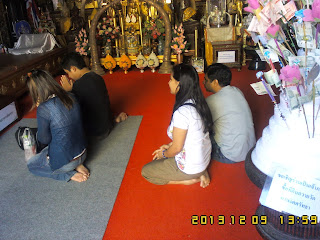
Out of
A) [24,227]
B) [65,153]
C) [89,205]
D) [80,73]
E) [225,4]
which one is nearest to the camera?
[24,227]

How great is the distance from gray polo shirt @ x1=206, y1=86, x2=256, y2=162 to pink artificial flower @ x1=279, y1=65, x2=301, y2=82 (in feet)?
3.68

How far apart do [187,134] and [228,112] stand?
0.53 meters

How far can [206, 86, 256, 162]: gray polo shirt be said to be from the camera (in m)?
2.43

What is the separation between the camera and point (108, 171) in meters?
2.63

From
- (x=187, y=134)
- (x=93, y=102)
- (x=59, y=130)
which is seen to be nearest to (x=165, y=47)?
(x=93, y=102)

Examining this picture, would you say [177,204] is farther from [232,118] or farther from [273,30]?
[273,30]

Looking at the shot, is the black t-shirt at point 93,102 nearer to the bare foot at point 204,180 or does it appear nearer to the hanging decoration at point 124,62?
the bare foot at point 204,180

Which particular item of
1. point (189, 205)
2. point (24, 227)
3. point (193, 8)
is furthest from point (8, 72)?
point (193, 8)

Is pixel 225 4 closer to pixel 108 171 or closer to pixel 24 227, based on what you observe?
pixel 108 171

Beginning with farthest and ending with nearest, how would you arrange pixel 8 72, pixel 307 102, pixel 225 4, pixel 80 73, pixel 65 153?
pixel 225 4, pixel 8 72, pixel 80 73, pixel 65 153, pixel 307 102

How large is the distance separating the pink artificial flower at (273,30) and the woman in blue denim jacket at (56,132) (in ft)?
4.90

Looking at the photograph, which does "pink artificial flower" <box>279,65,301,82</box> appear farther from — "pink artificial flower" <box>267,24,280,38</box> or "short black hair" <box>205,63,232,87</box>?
"short black hair" <box>205,63,232,87</box>

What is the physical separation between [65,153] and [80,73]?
2.88 ft

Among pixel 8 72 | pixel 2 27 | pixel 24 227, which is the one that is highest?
pixel 2 27
